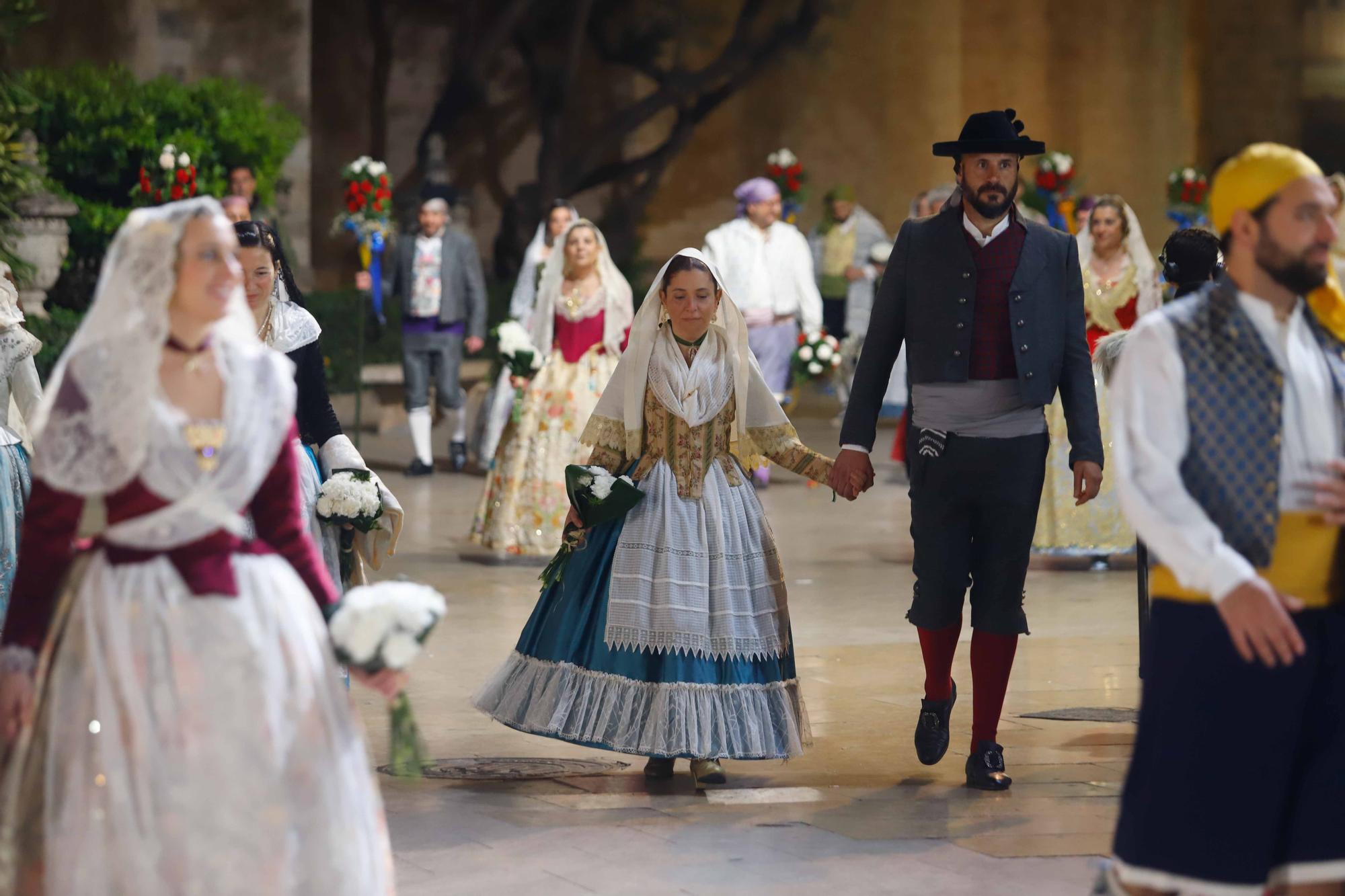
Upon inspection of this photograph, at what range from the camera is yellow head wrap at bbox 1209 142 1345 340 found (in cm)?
348

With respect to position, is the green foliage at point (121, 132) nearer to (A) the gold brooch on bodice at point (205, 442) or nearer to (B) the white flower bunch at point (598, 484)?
(B) the white flower bunch at point (598, 484)

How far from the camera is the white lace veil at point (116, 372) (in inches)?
132

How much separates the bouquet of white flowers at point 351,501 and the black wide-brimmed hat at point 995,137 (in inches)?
71.3

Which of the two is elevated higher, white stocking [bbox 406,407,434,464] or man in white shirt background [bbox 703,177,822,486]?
man in white shirt background [bbox 703,177,822,486]

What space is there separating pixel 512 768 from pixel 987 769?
1369 millimetres

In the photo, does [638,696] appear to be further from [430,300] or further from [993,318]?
[430,300]

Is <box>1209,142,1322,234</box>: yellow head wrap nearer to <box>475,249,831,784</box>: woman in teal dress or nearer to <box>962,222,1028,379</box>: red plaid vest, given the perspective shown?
<box>962,222,1028,379</box>: red plaid vest

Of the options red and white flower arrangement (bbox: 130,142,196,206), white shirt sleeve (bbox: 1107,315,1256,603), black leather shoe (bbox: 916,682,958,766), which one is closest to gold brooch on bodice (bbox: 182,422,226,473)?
white shirt sleeve (bbox: 1107,315,1256,603)

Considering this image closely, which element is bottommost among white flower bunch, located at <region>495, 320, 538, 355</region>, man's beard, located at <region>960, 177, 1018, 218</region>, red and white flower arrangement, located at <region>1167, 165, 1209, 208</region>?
white flower bunch, located at <region>495, 320, 538, 355</region>

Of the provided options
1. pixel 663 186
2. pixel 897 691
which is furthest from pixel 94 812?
pixel 663 186

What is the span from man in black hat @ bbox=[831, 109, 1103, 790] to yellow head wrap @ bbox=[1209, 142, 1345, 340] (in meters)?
1.96

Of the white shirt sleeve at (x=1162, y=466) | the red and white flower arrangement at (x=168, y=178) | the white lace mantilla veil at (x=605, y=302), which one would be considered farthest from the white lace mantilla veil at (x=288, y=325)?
the red and white flower arrangement at (x=168, y=178)

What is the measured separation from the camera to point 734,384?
582 centimetres

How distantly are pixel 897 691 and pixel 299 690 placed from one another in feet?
12.9
